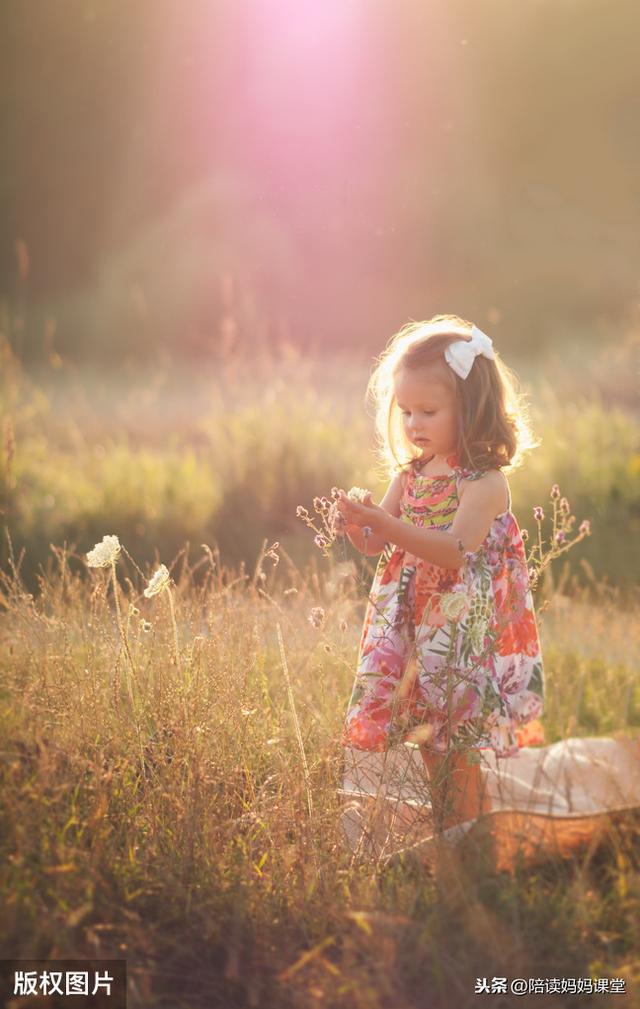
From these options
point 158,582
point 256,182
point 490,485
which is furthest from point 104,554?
point 256,182

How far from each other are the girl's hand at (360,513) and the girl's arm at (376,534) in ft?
0.10

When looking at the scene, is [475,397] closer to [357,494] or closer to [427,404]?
[427,404]

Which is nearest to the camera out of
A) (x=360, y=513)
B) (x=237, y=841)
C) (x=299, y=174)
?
(x=237, y=841)

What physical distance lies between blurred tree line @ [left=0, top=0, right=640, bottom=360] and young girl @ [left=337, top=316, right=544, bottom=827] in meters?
A: 18.6

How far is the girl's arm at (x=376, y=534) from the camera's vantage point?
9.25 ft

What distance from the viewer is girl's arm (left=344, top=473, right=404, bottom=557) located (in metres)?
2.82

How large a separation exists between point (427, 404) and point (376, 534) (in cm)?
42

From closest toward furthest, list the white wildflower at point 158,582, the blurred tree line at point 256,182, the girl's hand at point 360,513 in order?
the white wildflower at point 158,582 → the girl's hand at point 360,513 → the blurred tree line at point 256,182

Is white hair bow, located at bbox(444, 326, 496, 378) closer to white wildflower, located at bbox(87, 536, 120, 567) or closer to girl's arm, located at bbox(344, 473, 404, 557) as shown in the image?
girl's arm, located at bbox(344, 473, 404, 557)

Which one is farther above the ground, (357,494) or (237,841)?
(357,494)

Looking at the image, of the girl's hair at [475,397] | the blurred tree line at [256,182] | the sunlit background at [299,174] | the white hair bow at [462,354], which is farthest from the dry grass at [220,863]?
the blurred tree line at [256,182]

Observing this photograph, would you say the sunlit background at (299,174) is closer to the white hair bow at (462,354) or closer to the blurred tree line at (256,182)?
the blurred tree line at (256,182)

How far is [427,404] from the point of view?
298 centimetres

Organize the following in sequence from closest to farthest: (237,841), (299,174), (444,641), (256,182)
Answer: (237,841) < (444,641) < (299,174) < (256,182)
